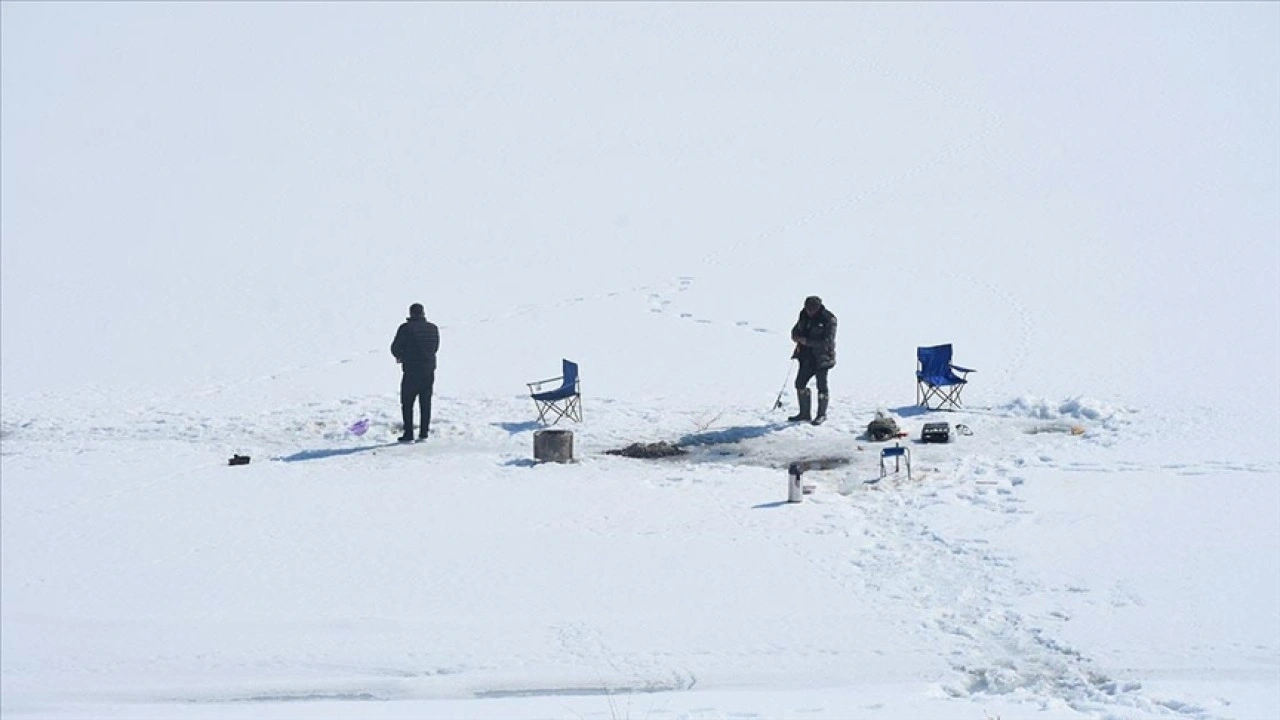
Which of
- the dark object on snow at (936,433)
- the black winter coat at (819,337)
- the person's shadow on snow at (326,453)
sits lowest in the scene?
the person's shadow on snow at (326,453)

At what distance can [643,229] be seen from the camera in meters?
26.8

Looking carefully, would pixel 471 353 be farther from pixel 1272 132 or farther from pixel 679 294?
pixel 1272 132

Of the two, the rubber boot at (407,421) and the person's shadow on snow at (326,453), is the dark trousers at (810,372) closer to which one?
the rubber boot at (407,421)

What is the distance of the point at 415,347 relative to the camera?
15055mm

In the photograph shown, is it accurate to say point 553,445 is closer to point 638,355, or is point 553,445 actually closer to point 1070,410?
point 1070,410

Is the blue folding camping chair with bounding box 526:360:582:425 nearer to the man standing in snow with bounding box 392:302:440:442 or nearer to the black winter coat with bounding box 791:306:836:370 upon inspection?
the man standing in snow with bounding box 392:302:440:442

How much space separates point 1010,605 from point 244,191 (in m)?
21.6

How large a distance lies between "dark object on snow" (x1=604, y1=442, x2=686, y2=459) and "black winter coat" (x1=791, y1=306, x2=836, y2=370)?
159 cm

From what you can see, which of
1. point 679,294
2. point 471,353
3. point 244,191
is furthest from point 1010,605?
point 244,191

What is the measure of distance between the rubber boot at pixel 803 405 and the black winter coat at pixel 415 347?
3421 mm

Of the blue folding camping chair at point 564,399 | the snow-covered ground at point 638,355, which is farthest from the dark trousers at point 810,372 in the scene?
the blue folding camping chair at point 564,399

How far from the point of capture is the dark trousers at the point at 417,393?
49.4 ft

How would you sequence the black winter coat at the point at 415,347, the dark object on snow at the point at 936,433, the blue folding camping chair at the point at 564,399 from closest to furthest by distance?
1. the dark object on snow at the point at 936,433
2. the black winter coat at the point at 415,347
3. the blue folding camping chair at the point at 564,399

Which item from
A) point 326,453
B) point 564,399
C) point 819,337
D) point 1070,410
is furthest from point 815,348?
point 326,453
